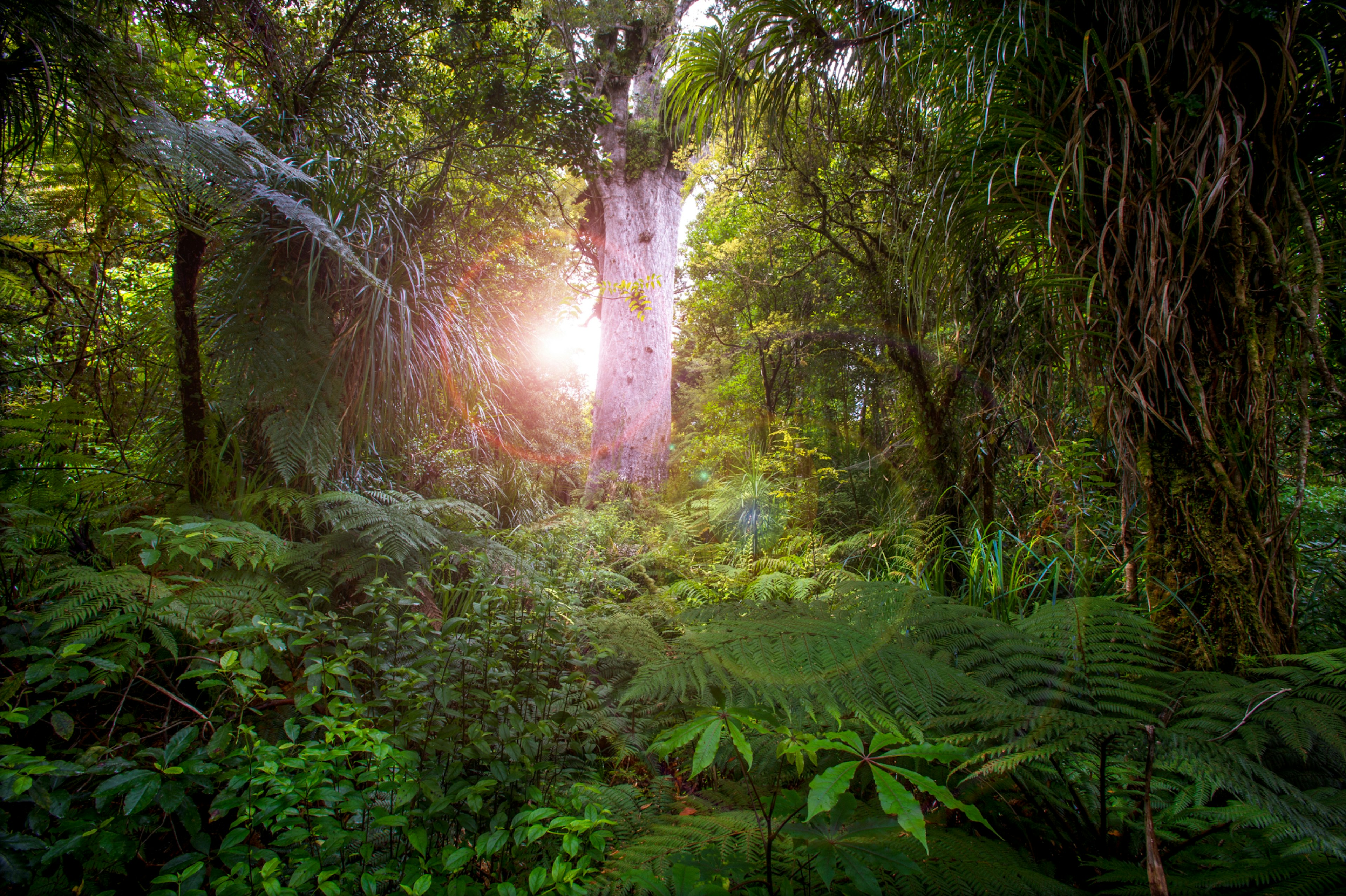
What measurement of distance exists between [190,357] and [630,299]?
3.29m

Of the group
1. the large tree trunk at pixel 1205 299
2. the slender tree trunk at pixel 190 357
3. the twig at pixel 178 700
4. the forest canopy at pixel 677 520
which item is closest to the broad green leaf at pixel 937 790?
the forest canopy at pixel 677 520

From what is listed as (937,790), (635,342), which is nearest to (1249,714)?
(937,790)

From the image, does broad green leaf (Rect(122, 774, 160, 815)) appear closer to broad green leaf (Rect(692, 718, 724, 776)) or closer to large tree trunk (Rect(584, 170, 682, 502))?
broad green leaf (Rect(692, 718, 724, 776))

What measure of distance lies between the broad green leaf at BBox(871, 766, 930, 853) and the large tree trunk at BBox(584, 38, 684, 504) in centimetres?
421

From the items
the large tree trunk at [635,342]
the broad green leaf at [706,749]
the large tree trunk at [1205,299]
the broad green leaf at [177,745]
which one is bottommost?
the broad green leaf at [177,745]

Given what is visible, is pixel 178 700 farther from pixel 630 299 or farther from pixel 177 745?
pixel 630 299

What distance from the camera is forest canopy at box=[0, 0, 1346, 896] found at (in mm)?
812

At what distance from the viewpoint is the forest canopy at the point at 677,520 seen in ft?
2.66

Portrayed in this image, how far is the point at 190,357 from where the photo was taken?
1881 mm

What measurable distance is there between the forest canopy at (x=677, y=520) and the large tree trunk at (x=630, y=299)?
1544 mm

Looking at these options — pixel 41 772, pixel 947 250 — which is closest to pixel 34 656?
pixel 41 772

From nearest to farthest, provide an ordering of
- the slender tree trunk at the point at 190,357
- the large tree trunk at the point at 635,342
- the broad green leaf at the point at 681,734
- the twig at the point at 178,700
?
the broad green leaf at the point at 681,734
the twig at the point at 178,700
the slender tree trunk at the point at 190,357
the large tree trunk at the point at 635,342

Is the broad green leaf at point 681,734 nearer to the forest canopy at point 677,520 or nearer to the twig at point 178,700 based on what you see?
the forest canopy at point 677,520

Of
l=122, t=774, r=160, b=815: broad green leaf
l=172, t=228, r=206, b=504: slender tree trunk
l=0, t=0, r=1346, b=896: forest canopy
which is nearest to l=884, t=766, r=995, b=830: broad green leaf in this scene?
l=0, t=0, r=1346, b=896: forest canopy
